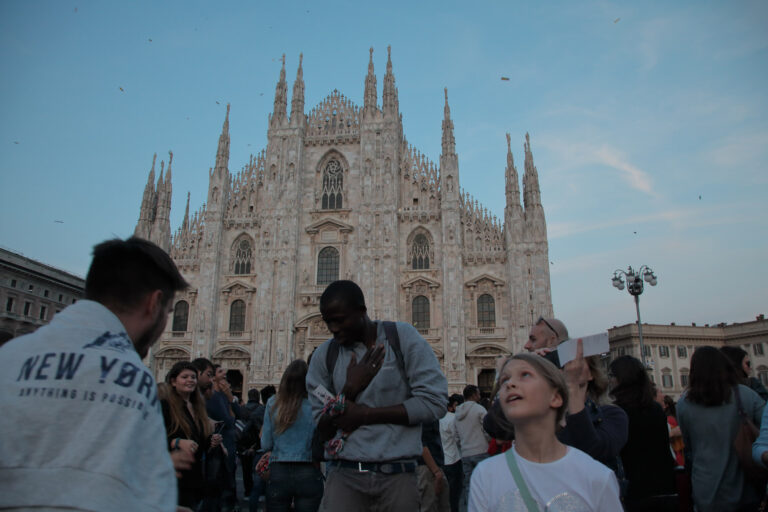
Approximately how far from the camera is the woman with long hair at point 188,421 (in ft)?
13.1

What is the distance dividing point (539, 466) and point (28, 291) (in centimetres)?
4141

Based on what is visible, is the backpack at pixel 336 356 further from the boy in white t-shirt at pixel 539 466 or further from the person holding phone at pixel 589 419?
the boy in white t-shirt at pixel 539 466

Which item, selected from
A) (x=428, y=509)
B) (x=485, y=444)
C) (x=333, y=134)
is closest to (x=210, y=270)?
(x=333, y=134)

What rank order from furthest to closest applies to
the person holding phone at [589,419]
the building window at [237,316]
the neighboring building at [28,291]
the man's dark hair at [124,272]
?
the neighboring building at [28,291] < the building window at [237,316] < the person holding phone at [589,419] < the man's dark hair at [124,272]

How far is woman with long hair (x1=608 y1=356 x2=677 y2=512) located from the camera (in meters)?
3.78

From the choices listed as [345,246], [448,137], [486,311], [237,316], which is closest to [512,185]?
[448,137]

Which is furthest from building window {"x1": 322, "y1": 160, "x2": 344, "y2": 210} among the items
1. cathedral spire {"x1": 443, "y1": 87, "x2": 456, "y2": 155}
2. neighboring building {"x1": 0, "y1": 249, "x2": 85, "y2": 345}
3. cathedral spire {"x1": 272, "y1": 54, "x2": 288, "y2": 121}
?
neighboring building {"x1": 0, "y1": 249, "x2": 85, "y2": 345}

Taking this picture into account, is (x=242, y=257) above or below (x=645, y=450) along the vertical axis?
above

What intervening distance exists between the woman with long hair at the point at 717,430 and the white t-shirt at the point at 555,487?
242 cm

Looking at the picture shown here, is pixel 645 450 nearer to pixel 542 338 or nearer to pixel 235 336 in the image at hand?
pixel 542 338

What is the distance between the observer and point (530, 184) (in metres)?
28.4

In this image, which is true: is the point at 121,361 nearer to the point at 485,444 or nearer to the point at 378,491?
the point at 378,491

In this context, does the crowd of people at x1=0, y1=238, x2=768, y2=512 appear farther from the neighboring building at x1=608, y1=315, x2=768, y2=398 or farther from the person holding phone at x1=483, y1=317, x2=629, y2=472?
the neighboring building at x1=608, y1=315, x2=768, y2=398

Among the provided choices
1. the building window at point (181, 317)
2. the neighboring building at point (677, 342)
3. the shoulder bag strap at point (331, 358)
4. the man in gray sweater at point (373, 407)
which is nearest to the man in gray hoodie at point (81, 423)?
the man in gray sweater at point (373, 407)
